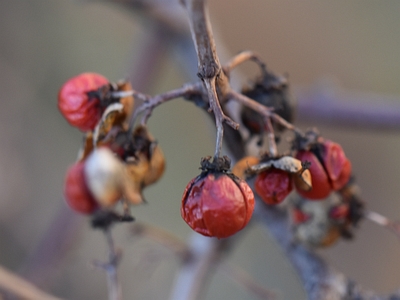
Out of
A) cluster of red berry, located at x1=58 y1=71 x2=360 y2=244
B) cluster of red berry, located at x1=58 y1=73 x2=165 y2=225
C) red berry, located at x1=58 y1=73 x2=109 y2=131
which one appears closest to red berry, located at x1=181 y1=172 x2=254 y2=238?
cluster of red berry, located at x1=58 y1=71 x2=360 y2=244

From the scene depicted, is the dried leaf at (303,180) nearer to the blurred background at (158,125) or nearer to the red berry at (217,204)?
the red berry at (217,204)

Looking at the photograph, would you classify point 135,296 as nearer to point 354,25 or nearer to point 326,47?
point 326,47

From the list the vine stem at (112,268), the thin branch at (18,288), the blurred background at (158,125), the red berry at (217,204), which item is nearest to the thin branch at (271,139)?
the red berry at (217,204)

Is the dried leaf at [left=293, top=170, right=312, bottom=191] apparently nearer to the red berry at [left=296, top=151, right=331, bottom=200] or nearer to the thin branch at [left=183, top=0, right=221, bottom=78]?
the red berry at [left=296, top=151, right=331, bottom=200]

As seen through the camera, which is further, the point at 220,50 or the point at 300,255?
the point at 220,50

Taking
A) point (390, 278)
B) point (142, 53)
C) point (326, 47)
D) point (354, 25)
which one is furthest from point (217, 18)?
point (390, 278)

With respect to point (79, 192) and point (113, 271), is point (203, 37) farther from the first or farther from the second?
point (113, 271)
